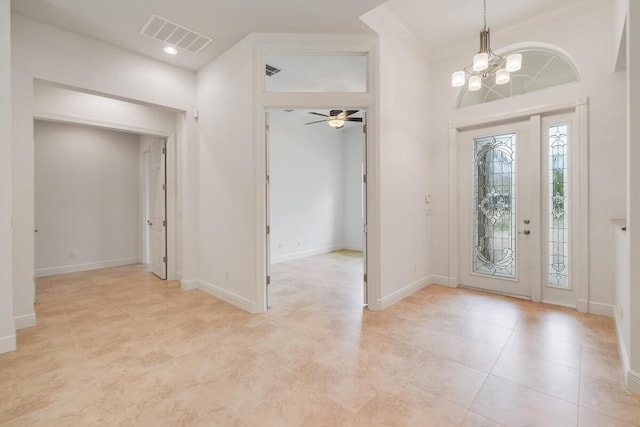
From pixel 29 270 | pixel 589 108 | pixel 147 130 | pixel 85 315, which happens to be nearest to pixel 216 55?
pixel 147 130

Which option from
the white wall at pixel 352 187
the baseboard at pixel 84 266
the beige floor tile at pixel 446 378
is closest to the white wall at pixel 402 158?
the beige floor tile at pixel 446 378

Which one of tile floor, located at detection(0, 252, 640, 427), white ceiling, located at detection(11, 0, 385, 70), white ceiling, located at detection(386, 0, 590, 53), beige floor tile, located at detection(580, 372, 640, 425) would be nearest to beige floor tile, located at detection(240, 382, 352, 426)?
tile floor, located at detection(0, 252, 640, 427)

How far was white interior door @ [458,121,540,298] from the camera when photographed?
13.0 ft

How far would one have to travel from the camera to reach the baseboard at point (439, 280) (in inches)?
184

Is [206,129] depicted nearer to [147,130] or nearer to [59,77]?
[147,130]

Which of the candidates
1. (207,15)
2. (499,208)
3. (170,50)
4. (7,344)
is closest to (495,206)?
(499,208)

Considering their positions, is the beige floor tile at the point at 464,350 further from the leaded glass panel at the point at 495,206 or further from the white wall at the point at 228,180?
the white wall at the point at 228,180

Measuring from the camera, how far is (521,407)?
6.31 feet

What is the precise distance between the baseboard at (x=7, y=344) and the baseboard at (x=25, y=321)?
24.7 inches

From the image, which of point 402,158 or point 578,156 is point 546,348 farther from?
point 402,158

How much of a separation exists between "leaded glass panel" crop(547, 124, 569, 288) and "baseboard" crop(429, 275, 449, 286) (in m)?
1.31

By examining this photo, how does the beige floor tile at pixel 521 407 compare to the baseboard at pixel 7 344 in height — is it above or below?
below

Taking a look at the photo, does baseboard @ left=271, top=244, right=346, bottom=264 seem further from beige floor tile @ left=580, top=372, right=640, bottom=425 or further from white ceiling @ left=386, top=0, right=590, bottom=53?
beige floor tile @ left=580, top=372, right=640, bottom=425

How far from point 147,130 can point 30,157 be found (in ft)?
5.73
